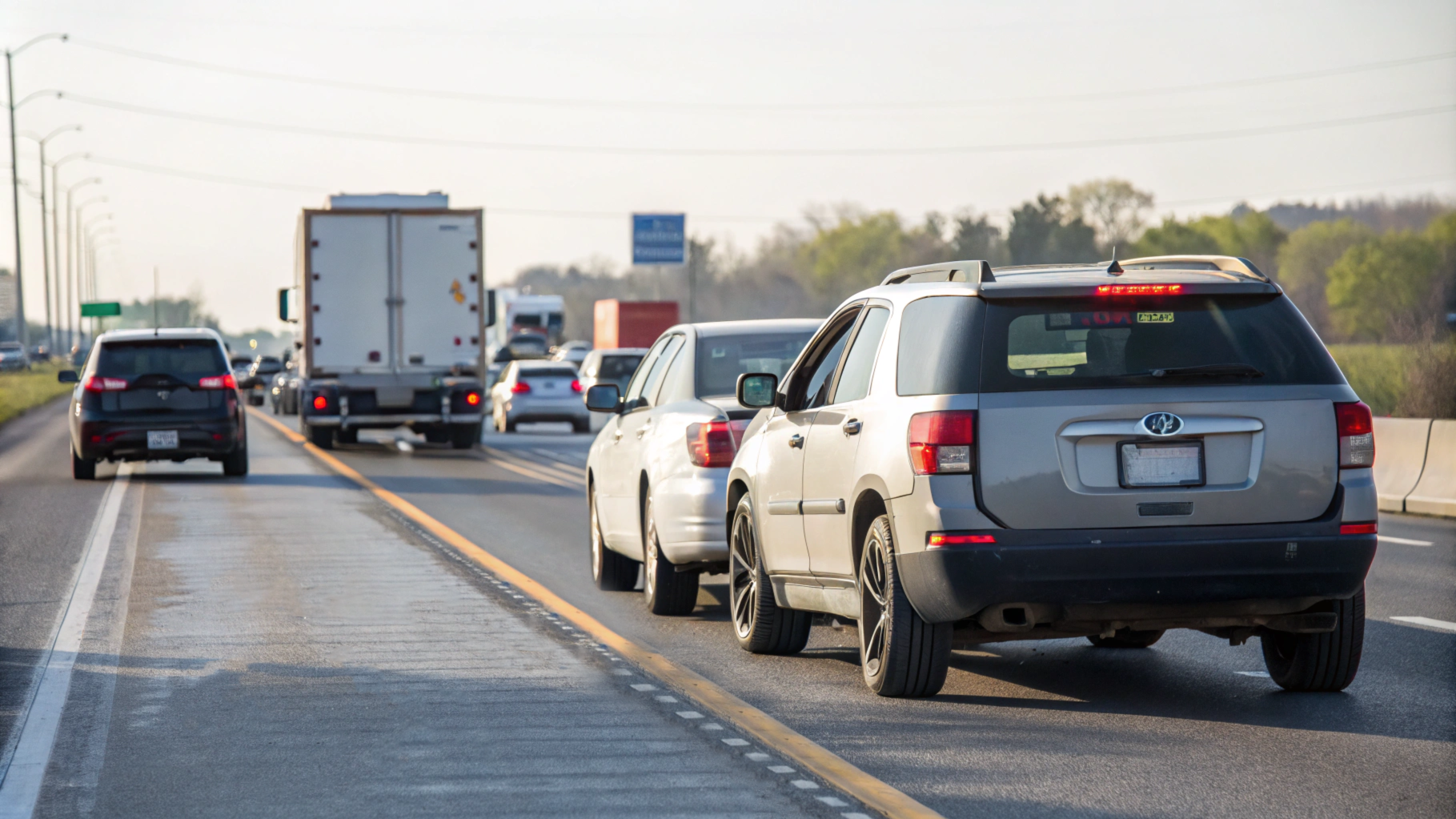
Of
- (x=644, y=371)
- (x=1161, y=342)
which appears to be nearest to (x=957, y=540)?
(x=1161, y=342)

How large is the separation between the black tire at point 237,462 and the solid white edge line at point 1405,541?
13531 millimetres

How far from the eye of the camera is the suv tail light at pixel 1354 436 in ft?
22.5

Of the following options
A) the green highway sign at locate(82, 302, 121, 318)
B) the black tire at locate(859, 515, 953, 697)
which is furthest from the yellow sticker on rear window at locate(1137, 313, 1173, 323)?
the green highway sign at locate(82, 302, 121, 318)

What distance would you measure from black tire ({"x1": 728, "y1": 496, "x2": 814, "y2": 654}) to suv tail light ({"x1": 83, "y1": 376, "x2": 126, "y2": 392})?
47.0 feet

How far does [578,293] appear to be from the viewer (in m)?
183

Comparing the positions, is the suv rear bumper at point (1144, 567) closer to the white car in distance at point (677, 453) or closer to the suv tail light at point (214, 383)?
the white car in distance at point (677, 453)

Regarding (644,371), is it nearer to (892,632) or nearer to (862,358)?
(862,358)

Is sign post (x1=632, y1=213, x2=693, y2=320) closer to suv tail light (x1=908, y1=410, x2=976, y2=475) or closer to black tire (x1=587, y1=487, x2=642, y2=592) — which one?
black tire (x1=587, y1=487, x2=642, y2=592)

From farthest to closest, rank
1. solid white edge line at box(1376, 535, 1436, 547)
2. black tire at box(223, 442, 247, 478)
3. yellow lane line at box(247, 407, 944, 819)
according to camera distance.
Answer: black tire at box(223, 442, 247, 478)
solid white edge line at box(1376, 535, 1436, 547)
yellow lane line at box(247, 407, 944, 819)

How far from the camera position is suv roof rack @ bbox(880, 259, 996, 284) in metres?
7.08

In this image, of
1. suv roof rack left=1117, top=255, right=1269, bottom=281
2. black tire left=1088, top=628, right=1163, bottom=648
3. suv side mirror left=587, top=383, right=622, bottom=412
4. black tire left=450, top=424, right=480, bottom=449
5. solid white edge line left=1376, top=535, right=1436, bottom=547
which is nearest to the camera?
suv roof rack left=1117, top=255, right=1269, bottom=281

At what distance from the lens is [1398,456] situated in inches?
703

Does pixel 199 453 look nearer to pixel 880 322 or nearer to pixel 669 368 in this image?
pixel 669 368

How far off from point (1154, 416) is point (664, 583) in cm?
418
